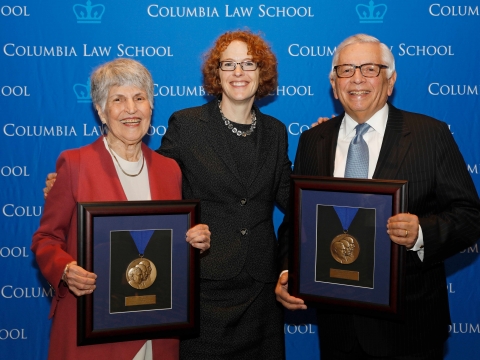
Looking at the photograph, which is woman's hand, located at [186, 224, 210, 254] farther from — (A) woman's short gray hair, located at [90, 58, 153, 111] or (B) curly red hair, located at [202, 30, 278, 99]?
(B) curly red hair, located at [202, 30, 278, 99]

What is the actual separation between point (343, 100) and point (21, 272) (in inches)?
103

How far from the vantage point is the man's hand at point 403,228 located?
2.12 m

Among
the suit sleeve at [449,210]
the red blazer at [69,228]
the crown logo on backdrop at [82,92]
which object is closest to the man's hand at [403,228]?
the suit sleeve at [449,210]

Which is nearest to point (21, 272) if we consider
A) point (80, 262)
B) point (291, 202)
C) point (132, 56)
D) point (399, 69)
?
point (132, 56)

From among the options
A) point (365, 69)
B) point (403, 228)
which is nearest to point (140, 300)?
point (403, 228)

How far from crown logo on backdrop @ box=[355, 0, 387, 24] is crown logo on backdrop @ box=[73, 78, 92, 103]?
1.94 meters

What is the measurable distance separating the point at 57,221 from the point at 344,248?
47.5 inches

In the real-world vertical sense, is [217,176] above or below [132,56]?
below

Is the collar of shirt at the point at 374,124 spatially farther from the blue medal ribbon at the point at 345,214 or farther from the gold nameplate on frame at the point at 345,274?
the gold nameplate on frame at the point at 345,274

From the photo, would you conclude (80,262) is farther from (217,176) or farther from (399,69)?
(399,69)

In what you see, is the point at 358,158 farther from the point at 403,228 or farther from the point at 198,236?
the point at 198,236

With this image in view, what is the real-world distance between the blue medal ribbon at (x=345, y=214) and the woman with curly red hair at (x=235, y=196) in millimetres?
577

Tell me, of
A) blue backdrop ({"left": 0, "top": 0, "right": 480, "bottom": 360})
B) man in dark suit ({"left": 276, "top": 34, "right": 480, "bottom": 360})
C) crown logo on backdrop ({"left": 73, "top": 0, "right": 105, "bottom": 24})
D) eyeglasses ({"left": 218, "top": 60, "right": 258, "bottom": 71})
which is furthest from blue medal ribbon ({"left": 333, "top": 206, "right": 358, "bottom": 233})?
crown logo on backdrop ({"left": 73, "top": 0, "right": 105, "bottom": 24})

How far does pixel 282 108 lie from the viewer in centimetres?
381
